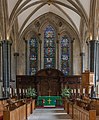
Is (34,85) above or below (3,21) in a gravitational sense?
below

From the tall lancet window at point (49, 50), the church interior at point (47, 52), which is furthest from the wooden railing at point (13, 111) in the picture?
the tall lancet window at point (49, 50)

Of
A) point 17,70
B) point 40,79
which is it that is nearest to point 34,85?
point 40,79

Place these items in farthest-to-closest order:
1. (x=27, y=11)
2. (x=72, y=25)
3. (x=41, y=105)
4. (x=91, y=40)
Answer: (x=72, y=25)
(x=27, y=11)
(x=41, y=105)
(x=91, y=40)

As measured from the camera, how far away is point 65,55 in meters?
33.1

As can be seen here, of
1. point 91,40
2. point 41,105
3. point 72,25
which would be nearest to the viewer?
point 91,40

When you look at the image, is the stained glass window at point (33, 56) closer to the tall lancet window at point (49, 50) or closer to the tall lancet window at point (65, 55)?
the tall lancet window at point (49, 50)

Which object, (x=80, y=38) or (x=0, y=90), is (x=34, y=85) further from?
(x=80, y=38)

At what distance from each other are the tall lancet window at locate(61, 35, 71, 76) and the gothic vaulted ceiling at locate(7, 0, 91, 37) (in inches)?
76.1

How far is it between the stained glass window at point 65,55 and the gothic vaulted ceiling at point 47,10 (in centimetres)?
196

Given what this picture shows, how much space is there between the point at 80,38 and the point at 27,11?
22.4ft

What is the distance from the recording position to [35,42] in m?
33.2

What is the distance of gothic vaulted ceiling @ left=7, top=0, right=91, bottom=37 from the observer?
25547mm

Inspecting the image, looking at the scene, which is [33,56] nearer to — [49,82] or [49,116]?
[49,82]

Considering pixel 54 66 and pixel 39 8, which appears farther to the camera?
pixel 54 66
